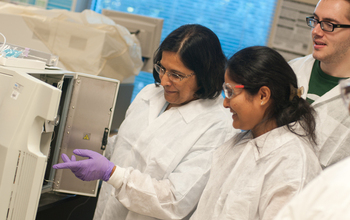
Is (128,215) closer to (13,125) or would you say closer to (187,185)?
(187,185)

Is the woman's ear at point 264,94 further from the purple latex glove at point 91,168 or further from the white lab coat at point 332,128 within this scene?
the purple latex glove at point 91,168

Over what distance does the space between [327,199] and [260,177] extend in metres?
0.45

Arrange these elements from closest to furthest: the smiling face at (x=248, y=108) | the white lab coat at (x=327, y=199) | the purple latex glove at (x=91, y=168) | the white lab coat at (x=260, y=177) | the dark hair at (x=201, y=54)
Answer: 1. the white lab coat at (x=327, y=199)
2. the white lab coat at (x=260, y=177)
3. the smiling face at (x=248, y=108)
4. the purple latex glove at (x=91, y=168)
5. the dark hair at (x=201, y=54)

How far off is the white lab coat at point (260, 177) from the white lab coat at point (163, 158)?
0.10 meters

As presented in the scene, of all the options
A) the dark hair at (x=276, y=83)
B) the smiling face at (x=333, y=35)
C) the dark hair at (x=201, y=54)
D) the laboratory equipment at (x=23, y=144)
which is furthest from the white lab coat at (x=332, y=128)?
the laboratory equipment at (x=23, y=144)

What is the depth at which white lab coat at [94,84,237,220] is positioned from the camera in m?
1.07

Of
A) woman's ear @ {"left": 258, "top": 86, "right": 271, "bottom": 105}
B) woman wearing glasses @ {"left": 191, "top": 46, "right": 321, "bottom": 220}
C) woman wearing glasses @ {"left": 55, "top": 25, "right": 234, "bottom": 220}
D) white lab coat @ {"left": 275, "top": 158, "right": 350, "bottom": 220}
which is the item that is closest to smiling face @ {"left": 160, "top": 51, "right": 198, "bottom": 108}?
woman wearing glasses @ {"left": 55, "top": 25, "right": 234, "bottom": 220}

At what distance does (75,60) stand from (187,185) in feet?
3.88

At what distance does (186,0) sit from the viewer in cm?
343

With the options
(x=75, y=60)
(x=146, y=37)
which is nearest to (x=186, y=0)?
(x=146, y=37)

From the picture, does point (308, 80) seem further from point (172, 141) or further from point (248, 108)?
point (172, 141)

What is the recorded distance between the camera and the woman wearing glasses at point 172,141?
3.51 ft

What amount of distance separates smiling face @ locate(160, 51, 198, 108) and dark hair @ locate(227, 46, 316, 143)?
12.4 inches

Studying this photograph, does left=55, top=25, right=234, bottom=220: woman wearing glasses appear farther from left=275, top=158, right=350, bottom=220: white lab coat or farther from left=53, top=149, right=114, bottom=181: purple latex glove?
left=275, top=158, right=350, bottom=220: white lab coat
